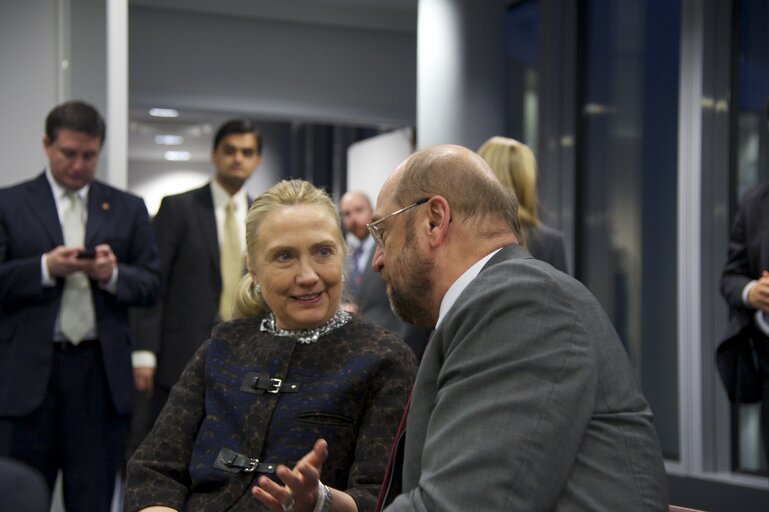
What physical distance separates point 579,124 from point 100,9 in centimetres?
355

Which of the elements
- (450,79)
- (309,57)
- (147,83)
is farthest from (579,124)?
(147,83)

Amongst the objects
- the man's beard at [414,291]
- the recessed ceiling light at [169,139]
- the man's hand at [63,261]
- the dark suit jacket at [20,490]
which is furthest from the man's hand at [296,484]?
the recessed ceiling light at [169,139]

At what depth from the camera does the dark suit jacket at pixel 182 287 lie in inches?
197

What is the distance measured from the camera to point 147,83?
8.47 metres

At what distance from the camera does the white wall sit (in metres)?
5.64

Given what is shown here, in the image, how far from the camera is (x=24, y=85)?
566 centimetres

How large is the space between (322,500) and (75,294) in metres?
2.51

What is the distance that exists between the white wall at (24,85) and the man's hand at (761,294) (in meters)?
3.69

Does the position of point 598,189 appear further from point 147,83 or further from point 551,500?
point 551,500

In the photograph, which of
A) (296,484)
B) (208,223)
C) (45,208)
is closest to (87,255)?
(45,208)

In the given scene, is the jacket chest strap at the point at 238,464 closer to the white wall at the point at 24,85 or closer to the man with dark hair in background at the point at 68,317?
the man with dark hair in background at the point at 68,317

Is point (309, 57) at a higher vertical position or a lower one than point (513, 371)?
higher

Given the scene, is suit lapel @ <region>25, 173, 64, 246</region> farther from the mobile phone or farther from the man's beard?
the man's beard

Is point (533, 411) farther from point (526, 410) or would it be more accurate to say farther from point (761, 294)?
point (761, 294)
